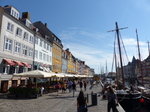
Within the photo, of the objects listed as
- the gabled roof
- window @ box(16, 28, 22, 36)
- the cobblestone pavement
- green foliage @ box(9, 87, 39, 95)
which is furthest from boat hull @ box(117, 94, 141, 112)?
the gabled roof

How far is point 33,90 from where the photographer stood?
552 inches

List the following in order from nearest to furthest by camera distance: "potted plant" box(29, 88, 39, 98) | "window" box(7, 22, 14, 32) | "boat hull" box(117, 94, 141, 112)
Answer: "boat hull" box(117, 94, 141, 112) → "potted plant" box(29, 88, 39, 98) → "window" box(7, 22, 14, 32)

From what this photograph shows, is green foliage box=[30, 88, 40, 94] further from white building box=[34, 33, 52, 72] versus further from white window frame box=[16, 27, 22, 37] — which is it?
white building box=[34, 33, 52, 72]

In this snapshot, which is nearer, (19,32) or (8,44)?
Result: (8,44)

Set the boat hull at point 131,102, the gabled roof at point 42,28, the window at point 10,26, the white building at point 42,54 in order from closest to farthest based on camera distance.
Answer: the boat hull at point 131,102, the window at point 10,26, the white building at point 42,54, the gabled roof at point 42,28

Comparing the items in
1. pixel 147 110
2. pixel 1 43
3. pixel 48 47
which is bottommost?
pixel 147 110

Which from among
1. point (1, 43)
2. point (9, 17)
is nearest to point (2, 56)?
point (1, 43)

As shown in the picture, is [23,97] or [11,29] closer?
[23,97]

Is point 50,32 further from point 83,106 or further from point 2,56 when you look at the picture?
point 83,106

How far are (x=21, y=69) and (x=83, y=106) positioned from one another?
2114 centimetres

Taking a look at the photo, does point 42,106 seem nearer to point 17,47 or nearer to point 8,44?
point 8,44

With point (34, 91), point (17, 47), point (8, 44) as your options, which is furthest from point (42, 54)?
point (34, 91)

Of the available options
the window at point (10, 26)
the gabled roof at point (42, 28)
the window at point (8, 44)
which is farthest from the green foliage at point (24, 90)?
the gabled roof at point (42, 28)

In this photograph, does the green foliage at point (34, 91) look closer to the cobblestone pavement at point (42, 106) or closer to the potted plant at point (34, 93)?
the potted plant at point (34, 93)
